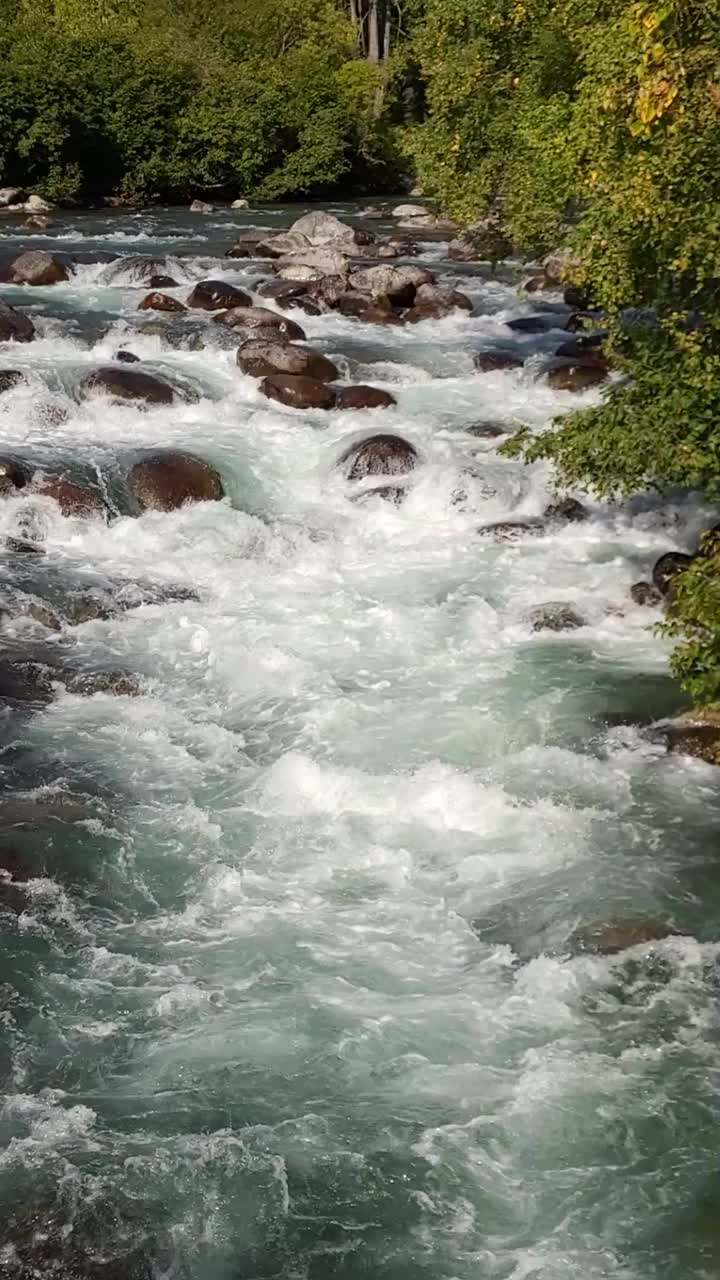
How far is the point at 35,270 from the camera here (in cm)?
2403

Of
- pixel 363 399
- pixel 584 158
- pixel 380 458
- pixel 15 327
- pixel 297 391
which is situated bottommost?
pixel 380 458

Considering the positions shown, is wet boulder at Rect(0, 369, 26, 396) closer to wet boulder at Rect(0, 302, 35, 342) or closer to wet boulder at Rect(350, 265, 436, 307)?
wet boulder at Rect(0, 302, 35, 342)

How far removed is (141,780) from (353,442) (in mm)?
7863

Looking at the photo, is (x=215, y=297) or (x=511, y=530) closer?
(x=511, y=530)

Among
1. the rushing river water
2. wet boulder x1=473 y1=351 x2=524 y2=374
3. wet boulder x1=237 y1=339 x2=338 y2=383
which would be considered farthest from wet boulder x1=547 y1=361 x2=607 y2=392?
the rushing river water

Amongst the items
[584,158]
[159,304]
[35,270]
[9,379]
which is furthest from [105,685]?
[35,270]

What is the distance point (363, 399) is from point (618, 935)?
37.8ft

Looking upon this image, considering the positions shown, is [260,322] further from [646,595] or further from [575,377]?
[646,595]

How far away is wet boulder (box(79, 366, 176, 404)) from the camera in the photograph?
1767 centimetres

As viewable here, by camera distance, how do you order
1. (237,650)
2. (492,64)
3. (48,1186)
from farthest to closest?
(492,64) < (237,650) < (48,1186)

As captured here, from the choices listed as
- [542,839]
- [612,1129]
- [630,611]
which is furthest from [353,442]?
[612,1129]

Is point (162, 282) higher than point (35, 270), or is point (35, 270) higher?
point (35, 270)

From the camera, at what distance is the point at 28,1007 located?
766 centimetres

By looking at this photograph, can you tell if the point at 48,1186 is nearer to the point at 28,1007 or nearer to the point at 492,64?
the point at 28,1007
